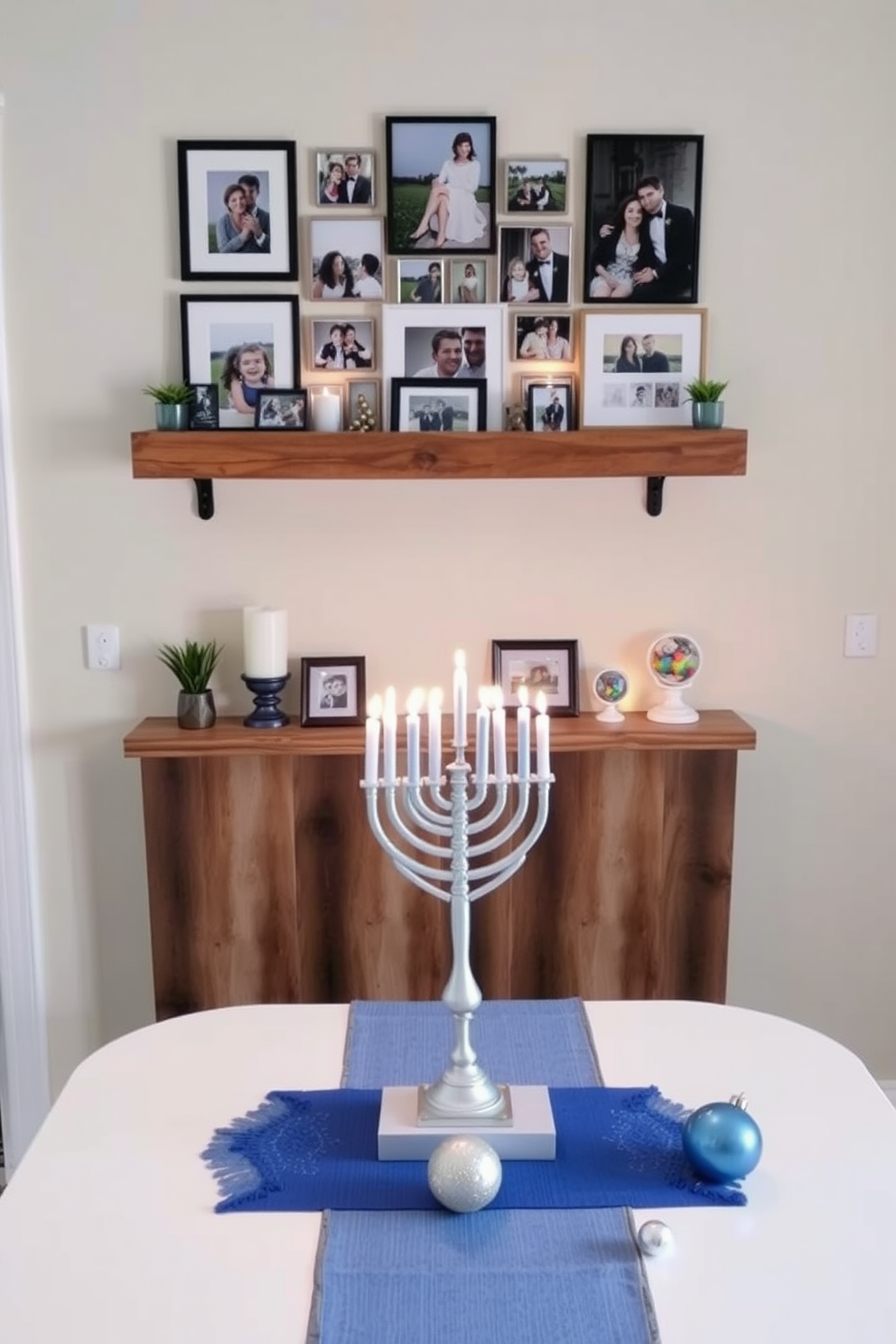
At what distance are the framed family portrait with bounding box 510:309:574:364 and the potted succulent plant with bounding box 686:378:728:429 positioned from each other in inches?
10.6

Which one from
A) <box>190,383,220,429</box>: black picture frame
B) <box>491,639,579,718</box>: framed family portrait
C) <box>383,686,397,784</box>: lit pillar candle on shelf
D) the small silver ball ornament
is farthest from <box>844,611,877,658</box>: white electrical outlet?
the small silver ball ornament

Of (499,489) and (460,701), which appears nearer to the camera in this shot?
(460,701)

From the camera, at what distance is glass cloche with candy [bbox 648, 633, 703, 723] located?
98.3 inches

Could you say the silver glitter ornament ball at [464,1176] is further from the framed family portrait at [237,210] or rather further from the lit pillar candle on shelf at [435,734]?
the framed family portrait at [237,210]

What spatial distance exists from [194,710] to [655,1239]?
4.85 ft

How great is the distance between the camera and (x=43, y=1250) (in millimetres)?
1271

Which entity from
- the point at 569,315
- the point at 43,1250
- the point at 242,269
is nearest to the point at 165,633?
the point at 242,269

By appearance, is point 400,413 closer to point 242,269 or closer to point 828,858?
point 242,269

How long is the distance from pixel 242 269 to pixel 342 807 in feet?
3.49

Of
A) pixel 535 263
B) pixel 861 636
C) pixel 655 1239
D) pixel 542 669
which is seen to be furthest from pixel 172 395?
pixel 655 1239

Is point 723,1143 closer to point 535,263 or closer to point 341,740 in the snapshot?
point 341,740

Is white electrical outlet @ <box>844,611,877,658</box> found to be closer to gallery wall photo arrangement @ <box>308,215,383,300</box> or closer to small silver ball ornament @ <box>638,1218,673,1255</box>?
gallery wall photo arrangement @ <box>308,215,383,300</box>

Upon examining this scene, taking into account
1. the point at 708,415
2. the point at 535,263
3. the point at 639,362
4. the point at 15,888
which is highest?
the point at 535,263

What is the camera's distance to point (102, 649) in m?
2.54
